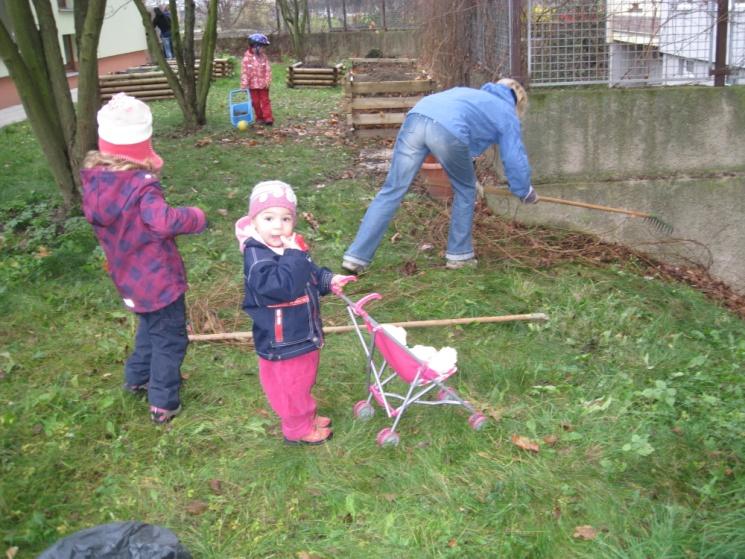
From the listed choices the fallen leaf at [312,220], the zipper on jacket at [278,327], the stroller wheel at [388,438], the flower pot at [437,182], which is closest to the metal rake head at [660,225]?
the flower pot at [437,182]

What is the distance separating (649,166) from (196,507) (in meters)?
5.24

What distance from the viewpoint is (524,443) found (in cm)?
351

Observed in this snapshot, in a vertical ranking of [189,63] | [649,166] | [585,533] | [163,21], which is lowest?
[585,533]

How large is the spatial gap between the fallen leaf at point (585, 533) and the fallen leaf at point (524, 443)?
1.82 feet

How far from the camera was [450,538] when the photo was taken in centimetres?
298

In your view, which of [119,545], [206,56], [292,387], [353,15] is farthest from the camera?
[353,15]

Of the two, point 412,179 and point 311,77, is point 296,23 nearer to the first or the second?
point 311,77

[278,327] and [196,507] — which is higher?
[278,327]

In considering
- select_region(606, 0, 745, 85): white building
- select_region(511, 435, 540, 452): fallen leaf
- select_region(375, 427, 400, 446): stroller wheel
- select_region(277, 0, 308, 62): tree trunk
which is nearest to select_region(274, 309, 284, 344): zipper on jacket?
select_region(375, 427, 400, 446): stroller wheel

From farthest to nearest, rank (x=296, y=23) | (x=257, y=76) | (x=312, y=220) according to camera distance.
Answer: (x=296, y=23) → (x=257, y=76) → (x=312, y=220)

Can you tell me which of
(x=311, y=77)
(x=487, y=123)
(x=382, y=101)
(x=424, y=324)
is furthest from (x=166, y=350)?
(x=311, y=77)

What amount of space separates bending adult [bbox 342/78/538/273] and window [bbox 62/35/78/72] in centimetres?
1662

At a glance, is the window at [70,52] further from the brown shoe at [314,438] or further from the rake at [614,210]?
the brown shoe at [314,438]

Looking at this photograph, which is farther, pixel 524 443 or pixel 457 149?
pixel 457 149
